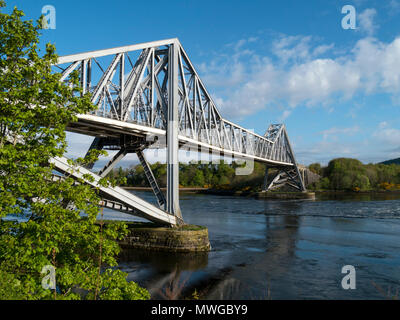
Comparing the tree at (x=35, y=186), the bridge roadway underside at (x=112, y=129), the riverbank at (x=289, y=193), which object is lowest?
the riverbank at (x=289, y=193)

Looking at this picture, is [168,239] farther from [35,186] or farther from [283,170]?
[283,170]

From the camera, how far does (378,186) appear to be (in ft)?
371

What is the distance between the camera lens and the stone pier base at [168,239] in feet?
73.4

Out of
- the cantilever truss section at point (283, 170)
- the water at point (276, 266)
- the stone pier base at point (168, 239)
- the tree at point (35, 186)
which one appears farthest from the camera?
the cantilever truss section at point (283, 170)

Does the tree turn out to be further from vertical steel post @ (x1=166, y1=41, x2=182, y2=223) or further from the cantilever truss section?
the cantilever truss section

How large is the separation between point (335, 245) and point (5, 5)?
27937 mm

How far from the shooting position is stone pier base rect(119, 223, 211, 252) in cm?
2236

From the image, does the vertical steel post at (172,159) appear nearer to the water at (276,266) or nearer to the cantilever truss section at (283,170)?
the water at (276,266)

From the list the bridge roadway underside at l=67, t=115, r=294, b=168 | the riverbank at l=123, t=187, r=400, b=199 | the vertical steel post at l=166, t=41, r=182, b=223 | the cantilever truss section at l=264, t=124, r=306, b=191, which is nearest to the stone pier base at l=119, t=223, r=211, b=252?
the vertical steel post at l=166, t=41, r=182, b=223

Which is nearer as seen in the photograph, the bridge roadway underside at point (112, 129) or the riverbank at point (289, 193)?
the bridge roadway underside at point (112, 129)

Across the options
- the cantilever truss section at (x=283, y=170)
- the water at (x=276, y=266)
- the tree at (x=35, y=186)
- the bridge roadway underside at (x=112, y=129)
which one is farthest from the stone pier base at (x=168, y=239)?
the cantilever truss section at (x=283, y=170)

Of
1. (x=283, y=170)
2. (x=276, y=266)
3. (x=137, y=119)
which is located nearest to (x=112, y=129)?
(x=137, y=119)
